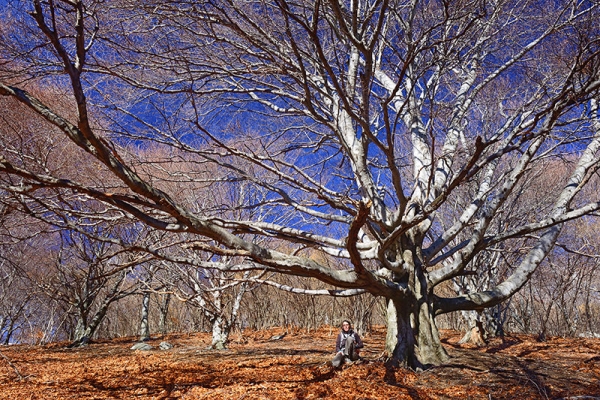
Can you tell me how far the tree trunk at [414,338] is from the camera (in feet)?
14.4

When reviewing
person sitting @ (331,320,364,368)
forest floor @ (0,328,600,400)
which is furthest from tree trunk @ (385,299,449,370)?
person sitting @ (331,320,364,368)

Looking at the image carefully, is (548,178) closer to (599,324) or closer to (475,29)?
(475,29)

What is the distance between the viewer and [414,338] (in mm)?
4473

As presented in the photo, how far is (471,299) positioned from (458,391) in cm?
131

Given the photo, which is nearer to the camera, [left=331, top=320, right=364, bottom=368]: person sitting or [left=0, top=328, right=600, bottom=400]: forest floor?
[left=0, top=328, right=600, bottom=400]: forest floor

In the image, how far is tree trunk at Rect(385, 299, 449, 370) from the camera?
440cm

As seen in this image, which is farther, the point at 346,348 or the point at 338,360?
the point at 346,348

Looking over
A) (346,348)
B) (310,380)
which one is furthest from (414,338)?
(310,380)

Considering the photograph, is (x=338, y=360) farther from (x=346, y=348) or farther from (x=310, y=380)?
(x=310, y=380)

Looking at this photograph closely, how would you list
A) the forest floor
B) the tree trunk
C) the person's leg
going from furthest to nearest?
1. the person's leg
2. the tree trunk
3. the forest floor

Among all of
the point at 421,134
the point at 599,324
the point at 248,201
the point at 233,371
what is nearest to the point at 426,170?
the point at 421,134

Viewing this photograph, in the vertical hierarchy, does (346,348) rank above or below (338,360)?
above

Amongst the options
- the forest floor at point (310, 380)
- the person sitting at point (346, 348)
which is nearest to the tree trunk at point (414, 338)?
the forest floor at point (310, 380)

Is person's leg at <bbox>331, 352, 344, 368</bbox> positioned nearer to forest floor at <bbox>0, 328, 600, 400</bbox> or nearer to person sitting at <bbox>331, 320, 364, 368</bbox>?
person sitting at <bbox>331, 320, 364, 368</bbox>
